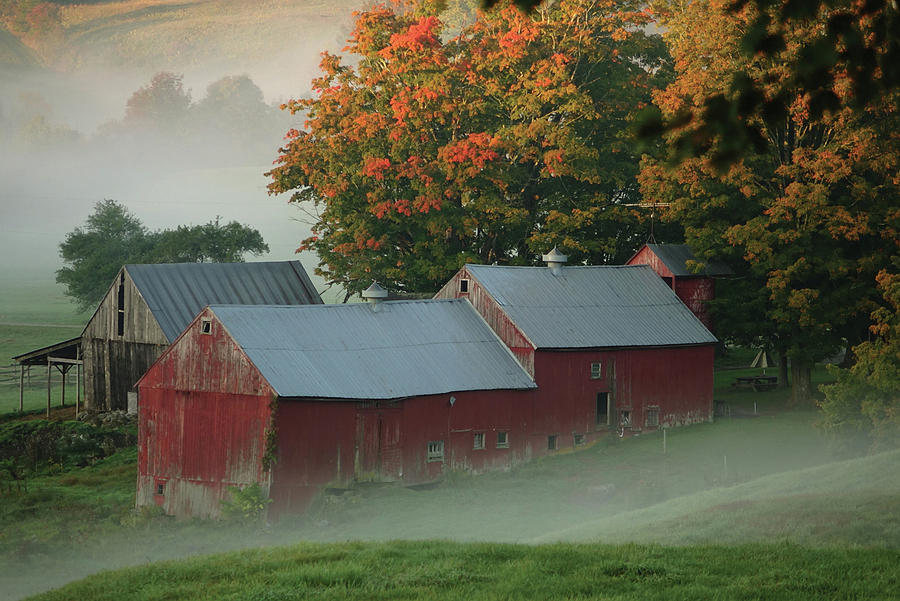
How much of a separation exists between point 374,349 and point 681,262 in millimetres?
16109

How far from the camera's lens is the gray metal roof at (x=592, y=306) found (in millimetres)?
42375

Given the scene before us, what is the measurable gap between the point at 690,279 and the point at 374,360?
16216 mm

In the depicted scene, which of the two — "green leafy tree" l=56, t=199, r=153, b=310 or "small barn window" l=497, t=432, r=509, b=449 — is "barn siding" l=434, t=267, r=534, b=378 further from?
"green leafy tree" l=56, t=199, r=153, b=310

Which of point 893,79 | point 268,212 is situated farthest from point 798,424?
point 268,212

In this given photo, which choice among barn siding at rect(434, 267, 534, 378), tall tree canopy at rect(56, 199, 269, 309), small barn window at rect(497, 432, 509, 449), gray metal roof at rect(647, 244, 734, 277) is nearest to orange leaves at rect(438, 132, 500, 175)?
gray metal roof at rect(647, 244, 734, 277)

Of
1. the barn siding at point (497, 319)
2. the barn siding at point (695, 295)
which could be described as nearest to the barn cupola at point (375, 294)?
the barn siding at point (497, 319)

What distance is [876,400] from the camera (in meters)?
36.8

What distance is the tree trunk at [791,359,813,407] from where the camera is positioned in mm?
47938

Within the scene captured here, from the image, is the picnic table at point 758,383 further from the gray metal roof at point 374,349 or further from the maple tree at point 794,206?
the gray metal roof at point 374,349

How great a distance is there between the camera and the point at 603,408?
4319 centimetres

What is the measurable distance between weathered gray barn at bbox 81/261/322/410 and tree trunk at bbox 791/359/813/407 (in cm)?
2093

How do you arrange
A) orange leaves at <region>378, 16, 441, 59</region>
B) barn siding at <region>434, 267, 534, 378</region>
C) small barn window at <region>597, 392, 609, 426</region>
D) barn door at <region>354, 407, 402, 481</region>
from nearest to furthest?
barn door at <region>354, 407, 402, 481</region> → barn siding at <region>434, 267, 534, 378</region> → small barn window at <region>597, 392, 609, 426</region> → orange leaves at <region>378, 16, 441, 59</region>

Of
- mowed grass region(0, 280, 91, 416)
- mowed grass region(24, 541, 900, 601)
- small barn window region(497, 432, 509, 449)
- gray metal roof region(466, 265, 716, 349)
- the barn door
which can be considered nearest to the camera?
mowed grass region(24, 541, 900, 601)

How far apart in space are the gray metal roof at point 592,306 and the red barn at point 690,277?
564mm
